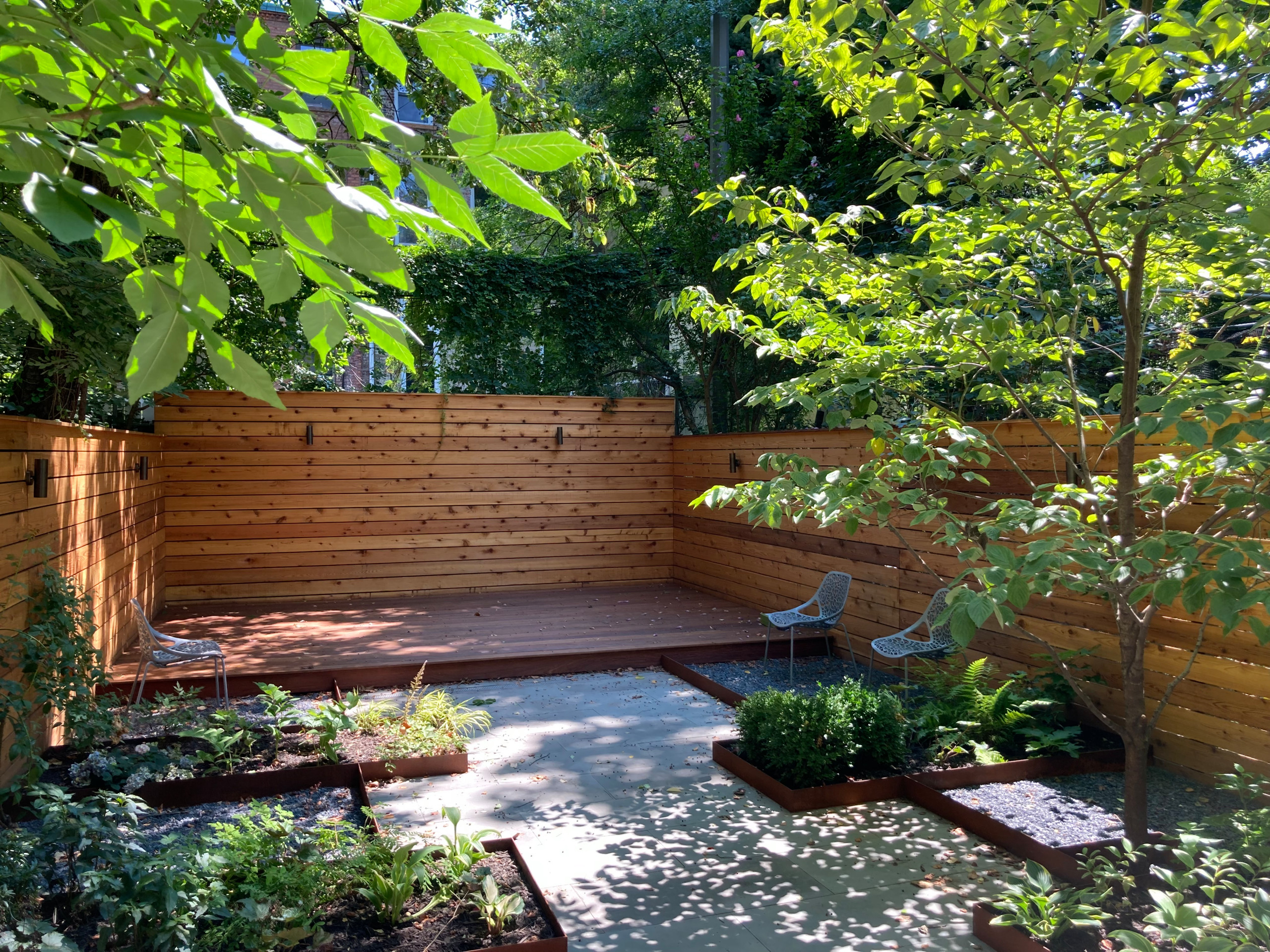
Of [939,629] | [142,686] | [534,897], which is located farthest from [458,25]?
[142,686]

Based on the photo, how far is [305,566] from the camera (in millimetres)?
8828

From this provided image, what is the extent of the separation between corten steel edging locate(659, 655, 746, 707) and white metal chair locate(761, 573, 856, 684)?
1.82 ft

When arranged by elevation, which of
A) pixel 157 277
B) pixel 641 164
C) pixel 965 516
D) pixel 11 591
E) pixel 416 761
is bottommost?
pixel 416 761

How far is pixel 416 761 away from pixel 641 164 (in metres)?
10.2

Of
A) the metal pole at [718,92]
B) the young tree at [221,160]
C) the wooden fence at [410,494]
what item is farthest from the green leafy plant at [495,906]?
the metal pole at [718,92]

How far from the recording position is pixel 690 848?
3619mm

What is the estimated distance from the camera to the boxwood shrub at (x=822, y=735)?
13.5 ft

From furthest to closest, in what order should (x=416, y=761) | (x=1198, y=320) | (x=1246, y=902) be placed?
(x=416, y=761), (x=1198, y=320), (x=1246, y=902)

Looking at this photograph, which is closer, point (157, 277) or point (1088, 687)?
point (157, 277)

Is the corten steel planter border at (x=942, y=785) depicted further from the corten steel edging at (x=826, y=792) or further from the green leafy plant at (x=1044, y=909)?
the green leafy plant at (x=1044, y=909)

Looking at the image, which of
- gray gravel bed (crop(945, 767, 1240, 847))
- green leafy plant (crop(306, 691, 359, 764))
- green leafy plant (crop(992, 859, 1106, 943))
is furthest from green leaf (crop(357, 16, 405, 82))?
green leafy plant (crop(306, 691, 359, 764))

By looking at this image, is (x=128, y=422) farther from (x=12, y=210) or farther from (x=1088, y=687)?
(x=1088, y=687)

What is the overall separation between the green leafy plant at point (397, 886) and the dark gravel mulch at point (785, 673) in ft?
10.6

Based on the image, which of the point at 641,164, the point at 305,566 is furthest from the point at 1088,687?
the point at 641,164
